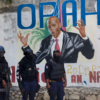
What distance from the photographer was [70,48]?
6035 millimetres

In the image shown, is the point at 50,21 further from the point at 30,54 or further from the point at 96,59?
the point at 96,59

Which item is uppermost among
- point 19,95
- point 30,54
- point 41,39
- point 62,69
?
point 41,39

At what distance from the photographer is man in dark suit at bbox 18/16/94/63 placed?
5969 millimetres

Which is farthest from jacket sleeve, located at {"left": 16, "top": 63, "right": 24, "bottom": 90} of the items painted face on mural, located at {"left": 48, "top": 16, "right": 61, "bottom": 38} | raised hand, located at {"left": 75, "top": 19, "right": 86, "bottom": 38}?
raised hand, located at {"left": 75, "top": 19, "right": 86, "bottom": 38}

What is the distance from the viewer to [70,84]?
5.96 m

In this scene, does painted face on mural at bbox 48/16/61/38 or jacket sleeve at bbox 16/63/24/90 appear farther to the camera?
painted face on mural at bbox 48/16/61/38

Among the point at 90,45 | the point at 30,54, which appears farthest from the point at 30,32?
the point at 90,45

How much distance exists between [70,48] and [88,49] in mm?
593

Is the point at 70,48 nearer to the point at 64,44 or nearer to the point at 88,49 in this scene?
the point at 64,44

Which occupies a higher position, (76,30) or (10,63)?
(76,30)

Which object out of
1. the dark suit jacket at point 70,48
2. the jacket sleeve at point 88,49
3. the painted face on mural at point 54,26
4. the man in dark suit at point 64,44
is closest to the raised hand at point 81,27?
the man in dark suit at point 64,44

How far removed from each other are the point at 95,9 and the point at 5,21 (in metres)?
3.14

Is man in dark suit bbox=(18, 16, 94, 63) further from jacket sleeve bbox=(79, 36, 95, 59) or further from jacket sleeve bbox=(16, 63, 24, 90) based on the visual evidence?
jacket sleeve bbox=(16, 63, 24, 90)

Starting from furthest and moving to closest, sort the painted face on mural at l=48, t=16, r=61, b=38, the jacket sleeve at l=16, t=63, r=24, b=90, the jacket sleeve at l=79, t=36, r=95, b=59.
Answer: the painted face on mural at l=48, t=16, r=61, b=38 < the jacket sleeve at l=79, t=36, r=95, b=59 < the jacket sleeve at l=16, t=63, r=24, b=90
